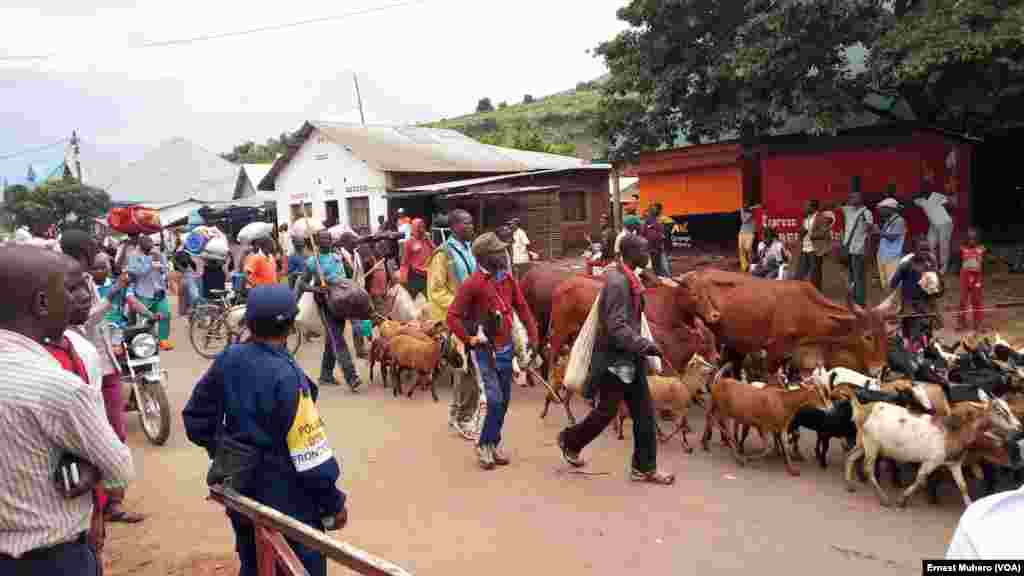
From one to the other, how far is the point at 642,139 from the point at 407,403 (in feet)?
33.4

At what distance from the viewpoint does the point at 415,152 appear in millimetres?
27656

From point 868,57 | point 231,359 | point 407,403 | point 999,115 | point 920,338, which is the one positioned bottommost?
point 407,403

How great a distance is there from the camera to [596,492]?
19.3 feet

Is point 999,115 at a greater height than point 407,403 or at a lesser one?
greater

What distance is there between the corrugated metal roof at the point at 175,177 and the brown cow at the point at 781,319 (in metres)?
32.8

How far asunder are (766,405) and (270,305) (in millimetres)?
4251

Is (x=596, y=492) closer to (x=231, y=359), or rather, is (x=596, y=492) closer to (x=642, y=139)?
(x=231, y=359)

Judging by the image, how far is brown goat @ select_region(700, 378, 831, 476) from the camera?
236 inches

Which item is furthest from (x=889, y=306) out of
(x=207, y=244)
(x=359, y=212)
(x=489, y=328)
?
(x=359, y=212)

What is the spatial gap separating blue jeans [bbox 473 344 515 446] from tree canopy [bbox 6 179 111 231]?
3022 centimetres

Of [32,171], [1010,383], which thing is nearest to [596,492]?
[1010,383]

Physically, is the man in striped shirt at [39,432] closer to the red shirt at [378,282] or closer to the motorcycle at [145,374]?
the motorcycle at [145,374]

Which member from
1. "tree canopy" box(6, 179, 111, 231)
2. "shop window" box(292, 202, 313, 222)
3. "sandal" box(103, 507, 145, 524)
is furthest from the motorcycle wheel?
"tree canopy" box(6, 179, 111, 231)

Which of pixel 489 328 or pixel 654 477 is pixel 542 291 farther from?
pixel 654 477
